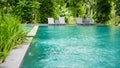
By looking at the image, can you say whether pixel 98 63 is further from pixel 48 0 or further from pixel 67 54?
pixel 48 0

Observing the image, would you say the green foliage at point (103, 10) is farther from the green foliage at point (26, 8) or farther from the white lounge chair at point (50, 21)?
the green foliage at point (26, 8)

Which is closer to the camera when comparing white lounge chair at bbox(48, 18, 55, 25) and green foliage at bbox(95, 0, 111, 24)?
white lounge chair at bbox(48, 18, 55, 25)

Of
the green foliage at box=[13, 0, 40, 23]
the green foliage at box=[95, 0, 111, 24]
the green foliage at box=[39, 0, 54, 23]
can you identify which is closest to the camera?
the green foliage at box=[13, 0, 40, 23]

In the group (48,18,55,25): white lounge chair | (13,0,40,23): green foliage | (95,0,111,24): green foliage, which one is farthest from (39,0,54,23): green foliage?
(95,0,111,24): green foliage

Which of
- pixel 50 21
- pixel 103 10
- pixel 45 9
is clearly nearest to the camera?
pixel 50 21

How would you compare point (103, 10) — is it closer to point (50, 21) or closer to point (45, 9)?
point (50, 21)

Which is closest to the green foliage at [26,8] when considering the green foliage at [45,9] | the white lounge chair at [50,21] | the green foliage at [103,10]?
the green foliage at [45,9]

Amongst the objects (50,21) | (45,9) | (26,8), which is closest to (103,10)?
(50,21)

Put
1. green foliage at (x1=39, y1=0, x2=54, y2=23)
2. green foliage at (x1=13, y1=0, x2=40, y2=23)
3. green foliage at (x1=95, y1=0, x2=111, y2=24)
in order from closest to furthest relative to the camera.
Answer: green foliage at (x1=13, y1=0, x2=40, y2=23) < green foliage at (x1=39, y1=0, x2=54, y2=23) < green foliage at (x1=95, y1=0, x2=111, y2=24)

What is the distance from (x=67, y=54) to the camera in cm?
784

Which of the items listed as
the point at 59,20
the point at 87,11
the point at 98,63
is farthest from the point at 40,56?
the point at 87,11

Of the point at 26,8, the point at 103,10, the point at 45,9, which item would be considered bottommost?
the point at 103,10

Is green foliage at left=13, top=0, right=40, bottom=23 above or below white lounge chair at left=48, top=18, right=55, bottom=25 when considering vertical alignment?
above

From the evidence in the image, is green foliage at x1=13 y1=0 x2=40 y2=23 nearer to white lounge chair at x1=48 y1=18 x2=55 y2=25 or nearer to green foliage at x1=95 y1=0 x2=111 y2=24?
white lounge chair at x1=48 y1=18 x2=55 y2=25
